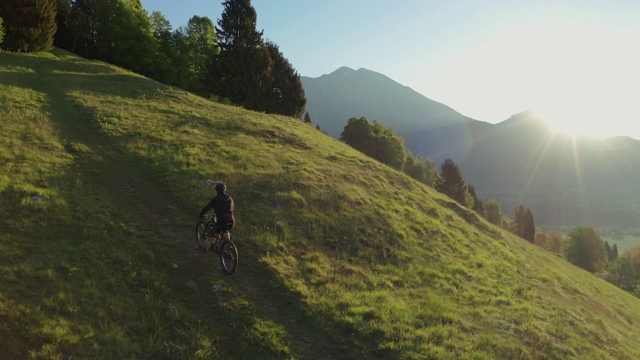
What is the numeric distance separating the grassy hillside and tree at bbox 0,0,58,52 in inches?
516

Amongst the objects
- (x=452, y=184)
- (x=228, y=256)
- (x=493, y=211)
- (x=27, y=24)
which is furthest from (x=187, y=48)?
(x=493, y=211)

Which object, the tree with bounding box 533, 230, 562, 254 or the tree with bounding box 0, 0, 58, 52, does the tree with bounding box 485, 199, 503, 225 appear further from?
the tree with bounding box 0, 0, 58, 52

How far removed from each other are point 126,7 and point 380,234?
54820 millimetres

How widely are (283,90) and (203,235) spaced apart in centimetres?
4802

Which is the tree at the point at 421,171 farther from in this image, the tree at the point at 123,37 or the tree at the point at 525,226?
the tree at the point at 123,37

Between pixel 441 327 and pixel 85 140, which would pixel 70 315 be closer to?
pixel 441 327

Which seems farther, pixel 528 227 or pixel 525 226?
pixel 525 226

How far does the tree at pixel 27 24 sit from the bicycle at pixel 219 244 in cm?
4090

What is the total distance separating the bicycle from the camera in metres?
13.5

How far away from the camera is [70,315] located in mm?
9875

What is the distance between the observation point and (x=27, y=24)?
40.8 meters

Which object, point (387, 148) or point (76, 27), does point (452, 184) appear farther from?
point (76, 27)

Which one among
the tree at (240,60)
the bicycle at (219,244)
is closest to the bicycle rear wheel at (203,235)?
the bicycle at (219,244)

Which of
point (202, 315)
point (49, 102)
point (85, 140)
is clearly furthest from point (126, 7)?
point (202, 315)
